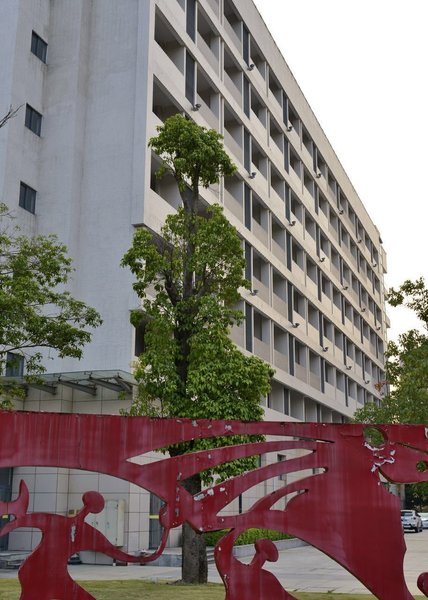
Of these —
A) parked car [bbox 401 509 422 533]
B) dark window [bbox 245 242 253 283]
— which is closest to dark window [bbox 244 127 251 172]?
dark window [bbox 245 242 253 283]

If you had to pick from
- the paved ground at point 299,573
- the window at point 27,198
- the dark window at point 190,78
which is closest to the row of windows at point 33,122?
the window at point 27,198

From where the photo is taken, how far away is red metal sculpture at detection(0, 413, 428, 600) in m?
6.68

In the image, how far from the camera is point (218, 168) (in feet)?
49.8

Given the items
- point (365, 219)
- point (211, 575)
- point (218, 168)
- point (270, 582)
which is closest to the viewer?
point (270, 582)

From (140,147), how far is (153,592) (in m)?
14.0

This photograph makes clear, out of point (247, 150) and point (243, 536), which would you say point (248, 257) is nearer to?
point (247, 150)

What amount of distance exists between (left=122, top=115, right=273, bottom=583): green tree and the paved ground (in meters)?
2.38

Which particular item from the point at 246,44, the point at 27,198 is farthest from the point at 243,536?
the point at 246,44

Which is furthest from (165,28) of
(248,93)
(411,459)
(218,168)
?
(411,459)

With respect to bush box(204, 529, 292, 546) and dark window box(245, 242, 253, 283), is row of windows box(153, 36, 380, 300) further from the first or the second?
bush box(204, 529, 292, 546)

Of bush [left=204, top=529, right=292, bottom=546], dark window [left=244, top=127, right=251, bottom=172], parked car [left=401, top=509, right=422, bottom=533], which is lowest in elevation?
parked car [left=401, top=509, right=422, bottom=533]

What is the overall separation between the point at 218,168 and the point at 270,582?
9894mm

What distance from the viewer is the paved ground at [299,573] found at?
1398cm

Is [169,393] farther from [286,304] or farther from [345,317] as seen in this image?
[345,317]
